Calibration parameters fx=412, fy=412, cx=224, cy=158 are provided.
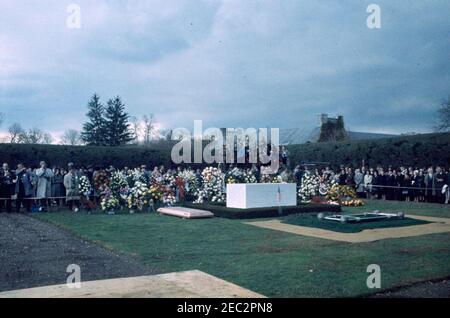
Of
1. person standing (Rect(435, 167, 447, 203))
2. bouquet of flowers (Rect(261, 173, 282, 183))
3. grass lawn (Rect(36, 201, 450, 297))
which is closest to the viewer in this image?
grass lawn (Rect(36, 201, 450, 297))

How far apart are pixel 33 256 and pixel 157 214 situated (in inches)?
301

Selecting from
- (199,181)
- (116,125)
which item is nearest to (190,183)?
(199,181)

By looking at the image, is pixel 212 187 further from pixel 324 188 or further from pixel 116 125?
pixel 116 125

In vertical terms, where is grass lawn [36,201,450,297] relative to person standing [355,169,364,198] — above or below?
below

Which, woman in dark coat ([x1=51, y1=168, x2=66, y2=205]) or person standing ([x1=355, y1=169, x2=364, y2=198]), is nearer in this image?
woman in dark coat ([x1=51, y1=168, x2=66, y2=205])

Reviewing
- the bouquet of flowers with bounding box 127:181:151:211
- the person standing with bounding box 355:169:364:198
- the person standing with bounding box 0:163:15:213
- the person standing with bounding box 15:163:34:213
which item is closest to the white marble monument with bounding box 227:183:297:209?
the bouquet of flowers with bounding box 127:181:151:211

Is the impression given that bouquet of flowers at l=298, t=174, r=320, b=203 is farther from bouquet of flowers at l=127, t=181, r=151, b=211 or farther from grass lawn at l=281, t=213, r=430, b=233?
bouquet of flowers at l=127, t=181, r=151, b=211

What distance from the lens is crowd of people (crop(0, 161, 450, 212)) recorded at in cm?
1698

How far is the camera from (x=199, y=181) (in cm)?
2052

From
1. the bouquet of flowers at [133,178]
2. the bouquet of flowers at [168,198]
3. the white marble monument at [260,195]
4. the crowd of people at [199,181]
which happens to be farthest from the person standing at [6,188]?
the white marble monument at [260,195]

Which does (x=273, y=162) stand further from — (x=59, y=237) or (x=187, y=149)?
(x=187, y=149)

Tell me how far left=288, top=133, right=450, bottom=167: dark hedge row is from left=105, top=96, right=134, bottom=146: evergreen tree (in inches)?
1189

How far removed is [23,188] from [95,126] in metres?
40.1

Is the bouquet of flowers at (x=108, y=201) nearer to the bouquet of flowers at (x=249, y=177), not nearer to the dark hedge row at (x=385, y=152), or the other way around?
the bouquet of flowers at (x=249, y=177)
